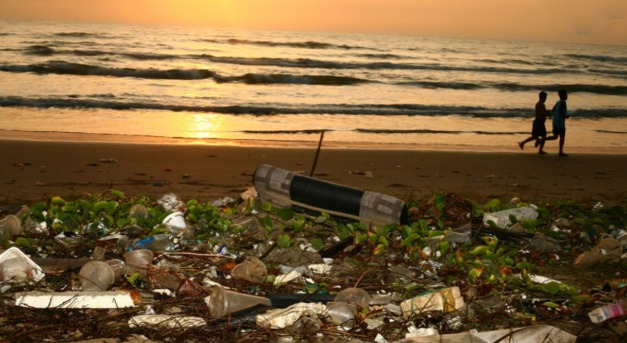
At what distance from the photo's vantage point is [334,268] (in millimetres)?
4812

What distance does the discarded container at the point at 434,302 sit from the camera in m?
3.97

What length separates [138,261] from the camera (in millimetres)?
4496

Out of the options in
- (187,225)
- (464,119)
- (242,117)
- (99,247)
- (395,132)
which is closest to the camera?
(99,247)

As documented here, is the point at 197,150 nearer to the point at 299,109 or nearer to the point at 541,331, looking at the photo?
the point at 299,109

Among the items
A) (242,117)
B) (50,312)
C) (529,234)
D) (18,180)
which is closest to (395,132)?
(242,117)

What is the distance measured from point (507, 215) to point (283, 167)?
4.81 metres

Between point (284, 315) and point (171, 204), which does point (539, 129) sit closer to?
point (171, 204)

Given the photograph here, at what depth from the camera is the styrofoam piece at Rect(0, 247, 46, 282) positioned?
4152 millimetres

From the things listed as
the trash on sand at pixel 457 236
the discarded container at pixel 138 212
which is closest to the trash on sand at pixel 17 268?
the discarded container at pixel 138 212

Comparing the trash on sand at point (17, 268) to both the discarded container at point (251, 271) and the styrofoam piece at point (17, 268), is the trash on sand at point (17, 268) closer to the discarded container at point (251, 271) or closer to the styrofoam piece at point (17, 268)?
the styrofoam piece at point (17, 268)

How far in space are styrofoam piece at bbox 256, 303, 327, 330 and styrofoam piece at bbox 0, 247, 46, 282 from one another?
1.35 m

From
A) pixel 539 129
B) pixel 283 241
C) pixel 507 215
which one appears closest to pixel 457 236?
pixel 507 215

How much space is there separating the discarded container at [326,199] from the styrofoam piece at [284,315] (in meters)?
1.58

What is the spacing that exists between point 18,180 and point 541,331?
6.54m
